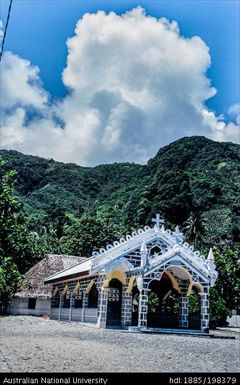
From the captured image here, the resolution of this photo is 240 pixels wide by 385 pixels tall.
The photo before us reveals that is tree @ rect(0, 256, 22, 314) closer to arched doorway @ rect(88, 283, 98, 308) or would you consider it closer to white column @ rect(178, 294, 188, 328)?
arched doorway @ rect(88, 283, 98, 308)

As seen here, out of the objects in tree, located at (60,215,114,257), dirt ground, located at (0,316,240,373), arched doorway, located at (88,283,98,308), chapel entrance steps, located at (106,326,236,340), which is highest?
tree, located at (60,215,114,257)

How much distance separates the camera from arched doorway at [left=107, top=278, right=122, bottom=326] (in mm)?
24587

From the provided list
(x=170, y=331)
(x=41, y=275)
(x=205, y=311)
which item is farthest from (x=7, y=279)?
(x=41, y=275)

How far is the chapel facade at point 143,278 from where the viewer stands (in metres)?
21.8

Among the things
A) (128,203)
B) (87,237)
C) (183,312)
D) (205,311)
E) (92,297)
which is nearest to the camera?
(205,311)

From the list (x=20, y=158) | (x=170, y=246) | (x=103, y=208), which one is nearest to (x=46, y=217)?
(x=103, y=208)

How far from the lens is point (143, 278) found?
70.5 ft

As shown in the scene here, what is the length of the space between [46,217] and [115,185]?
3297 cm

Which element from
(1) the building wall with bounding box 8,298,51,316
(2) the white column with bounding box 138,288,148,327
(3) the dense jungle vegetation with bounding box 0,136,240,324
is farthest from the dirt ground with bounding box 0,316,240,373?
(1) the building wall with bounding box 8,298,51,316

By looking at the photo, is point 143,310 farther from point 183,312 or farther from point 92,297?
point 92,297

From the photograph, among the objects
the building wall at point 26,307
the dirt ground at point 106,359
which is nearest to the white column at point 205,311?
the dirt ground at point 106,359

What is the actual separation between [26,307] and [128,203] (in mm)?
49640

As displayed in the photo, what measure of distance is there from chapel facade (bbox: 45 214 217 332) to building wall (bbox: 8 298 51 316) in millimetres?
9140

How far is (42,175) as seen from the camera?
104562 mm
